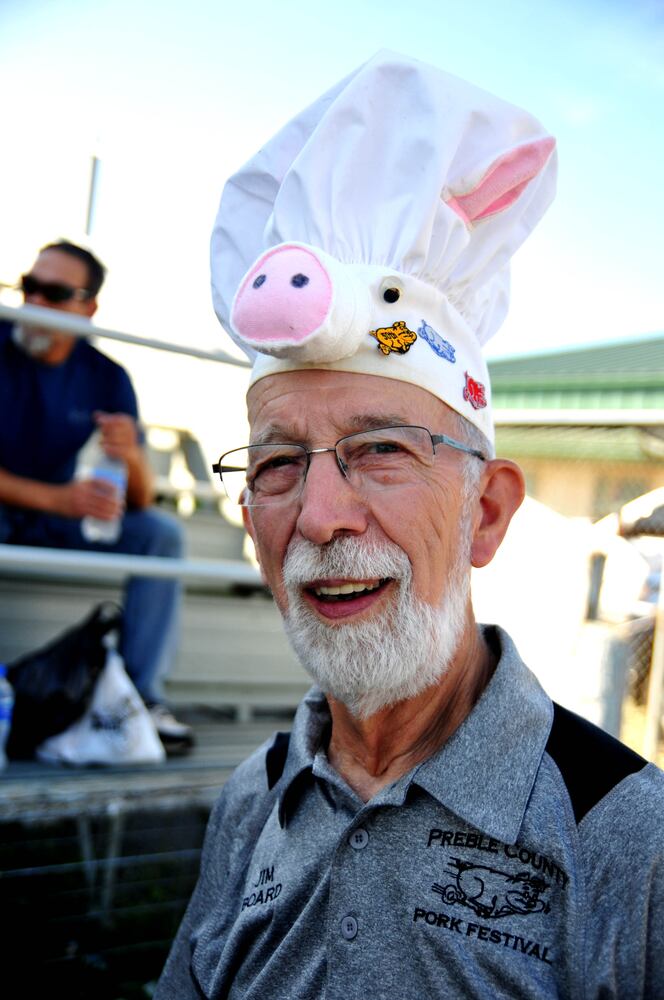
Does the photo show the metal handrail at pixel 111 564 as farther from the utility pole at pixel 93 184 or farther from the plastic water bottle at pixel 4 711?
the utility pole at pixel 93 184

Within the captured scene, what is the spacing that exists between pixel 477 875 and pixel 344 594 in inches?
16.8

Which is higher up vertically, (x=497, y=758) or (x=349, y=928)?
(x=497, y=758)

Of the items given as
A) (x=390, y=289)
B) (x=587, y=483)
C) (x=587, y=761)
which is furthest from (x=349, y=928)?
(x=587, y=483)

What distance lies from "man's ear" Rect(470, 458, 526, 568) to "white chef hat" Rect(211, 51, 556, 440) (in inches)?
3.1

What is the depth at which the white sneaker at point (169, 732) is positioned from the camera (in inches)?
133

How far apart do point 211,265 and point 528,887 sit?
1165mm

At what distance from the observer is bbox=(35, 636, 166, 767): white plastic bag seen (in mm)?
3068

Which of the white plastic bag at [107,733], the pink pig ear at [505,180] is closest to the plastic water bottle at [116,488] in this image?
the white plastic bag at [107,733]

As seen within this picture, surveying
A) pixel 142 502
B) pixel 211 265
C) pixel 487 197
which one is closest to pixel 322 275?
pixel 487 197

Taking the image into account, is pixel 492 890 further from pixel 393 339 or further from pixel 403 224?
pixel 403 224

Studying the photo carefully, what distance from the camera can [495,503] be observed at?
1.54 m

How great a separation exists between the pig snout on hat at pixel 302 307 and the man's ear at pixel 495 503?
1.05 ft

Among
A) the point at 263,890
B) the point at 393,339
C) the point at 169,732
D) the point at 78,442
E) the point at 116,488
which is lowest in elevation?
the point at 169,732

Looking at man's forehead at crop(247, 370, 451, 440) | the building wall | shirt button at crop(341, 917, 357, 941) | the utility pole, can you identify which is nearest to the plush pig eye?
man's forehead at crop(247, 370, 451, 440)
